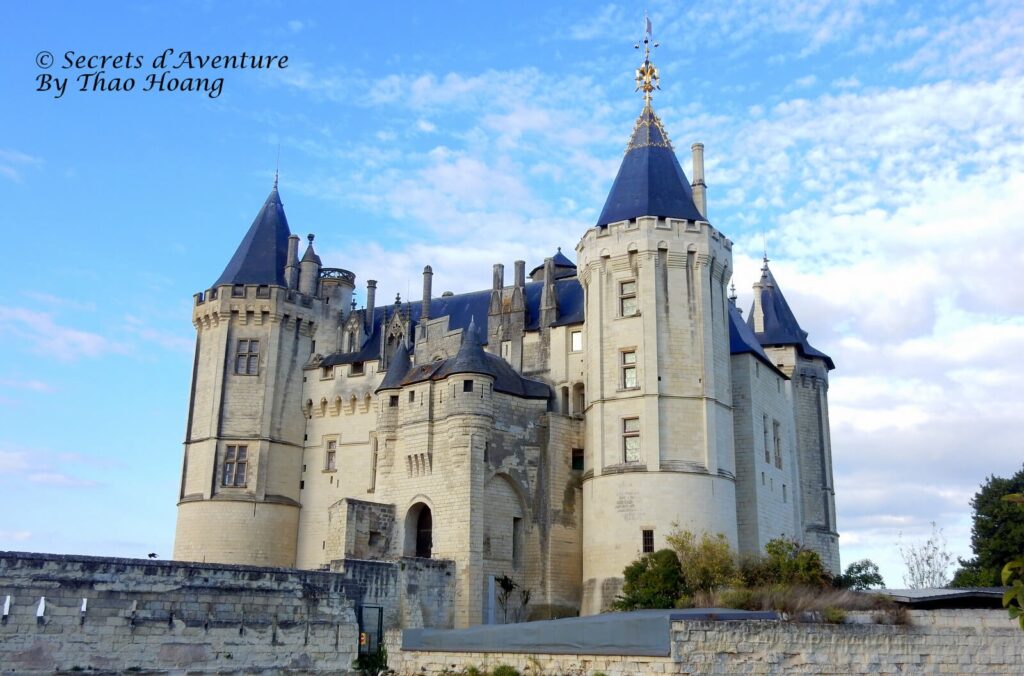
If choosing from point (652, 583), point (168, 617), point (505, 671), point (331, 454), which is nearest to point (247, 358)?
point (331, 454)

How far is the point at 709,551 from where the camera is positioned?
29.1m

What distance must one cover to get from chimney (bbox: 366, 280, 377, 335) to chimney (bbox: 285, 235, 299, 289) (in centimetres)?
333

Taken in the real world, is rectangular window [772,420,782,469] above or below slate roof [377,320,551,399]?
below

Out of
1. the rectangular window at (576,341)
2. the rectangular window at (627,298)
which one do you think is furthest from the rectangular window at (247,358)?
the rectangular window at (627,298)

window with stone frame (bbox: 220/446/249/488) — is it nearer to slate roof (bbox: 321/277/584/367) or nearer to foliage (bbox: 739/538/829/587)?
slate roof (bbox: 321/277/584/367)

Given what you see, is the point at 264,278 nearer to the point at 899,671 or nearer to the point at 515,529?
the point at 515,529

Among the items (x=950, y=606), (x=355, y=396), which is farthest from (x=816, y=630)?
(x=355, y=396)

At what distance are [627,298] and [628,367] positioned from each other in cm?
238

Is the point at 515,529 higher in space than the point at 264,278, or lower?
lower

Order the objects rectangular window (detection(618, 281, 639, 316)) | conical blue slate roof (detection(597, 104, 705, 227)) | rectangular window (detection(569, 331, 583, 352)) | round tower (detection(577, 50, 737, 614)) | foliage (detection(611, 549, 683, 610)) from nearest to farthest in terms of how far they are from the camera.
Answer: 1. foliage (detection(611, 549, 683, 610))
2. round tower (detection(577, 50, 737, 614))
3. rectangular window (detection(618, 281, 639, 316))
4. conical blue slate roof (detection(597, 104, 705, 227))
5. rectangular window (detection(569, 331, 583, 352))

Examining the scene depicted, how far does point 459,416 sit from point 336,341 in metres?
12.7

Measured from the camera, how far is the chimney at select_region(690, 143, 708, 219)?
38.4 m

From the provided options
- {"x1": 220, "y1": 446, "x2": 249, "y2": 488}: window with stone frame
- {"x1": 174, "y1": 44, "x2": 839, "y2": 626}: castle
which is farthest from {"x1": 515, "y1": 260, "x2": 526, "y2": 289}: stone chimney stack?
{"x1": 220, "y1": 446, "x2": 249, "y2": 488}: window with stone frame

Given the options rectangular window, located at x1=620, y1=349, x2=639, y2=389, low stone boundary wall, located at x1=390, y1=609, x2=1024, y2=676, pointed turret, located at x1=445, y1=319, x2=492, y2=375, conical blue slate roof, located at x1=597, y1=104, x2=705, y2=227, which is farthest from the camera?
conical blue slate roof, located at x1=597, y1=104, x2=705, y2=227
